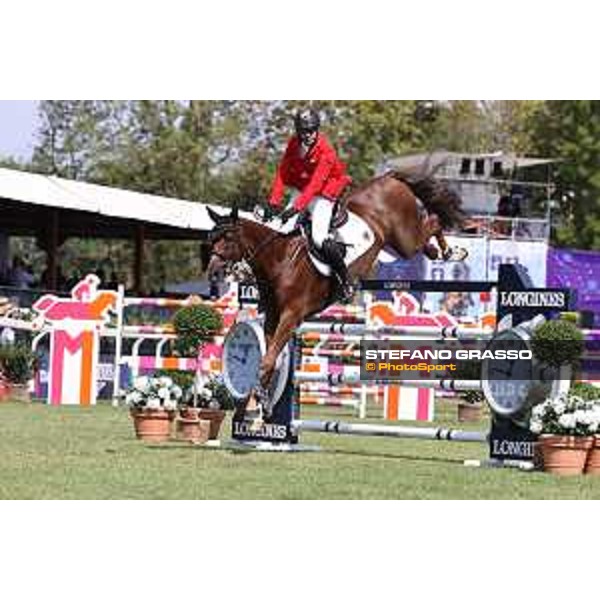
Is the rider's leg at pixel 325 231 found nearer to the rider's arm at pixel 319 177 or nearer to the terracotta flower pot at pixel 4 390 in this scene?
the rider's arm at pixel 319 177

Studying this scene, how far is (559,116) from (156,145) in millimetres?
14661

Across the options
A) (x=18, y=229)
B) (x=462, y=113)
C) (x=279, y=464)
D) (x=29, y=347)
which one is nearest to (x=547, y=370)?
(x=279, y=464)

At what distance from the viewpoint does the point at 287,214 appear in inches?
430

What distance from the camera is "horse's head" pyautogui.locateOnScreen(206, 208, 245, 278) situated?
416 inches

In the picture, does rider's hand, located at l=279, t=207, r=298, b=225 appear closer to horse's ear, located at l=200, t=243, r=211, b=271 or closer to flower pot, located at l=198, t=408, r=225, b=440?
horse's ear, located at l=200, t=243, r=211, b=271

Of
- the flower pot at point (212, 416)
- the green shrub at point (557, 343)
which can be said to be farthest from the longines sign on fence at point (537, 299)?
the flower pot at point (212, 416)

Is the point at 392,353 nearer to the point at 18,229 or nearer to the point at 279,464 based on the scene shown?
the point at 279,464

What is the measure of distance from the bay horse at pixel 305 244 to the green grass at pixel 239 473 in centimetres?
99

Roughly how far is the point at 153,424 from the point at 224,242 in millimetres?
2161

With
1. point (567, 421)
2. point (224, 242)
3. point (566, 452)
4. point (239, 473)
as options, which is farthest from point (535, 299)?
point (239, 473)

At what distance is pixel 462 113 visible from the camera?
5641cm

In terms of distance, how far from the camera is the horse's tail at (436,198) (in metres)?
11.6

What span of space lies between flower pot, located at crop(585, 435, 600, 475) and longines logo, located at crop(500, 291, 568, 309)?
98 cm

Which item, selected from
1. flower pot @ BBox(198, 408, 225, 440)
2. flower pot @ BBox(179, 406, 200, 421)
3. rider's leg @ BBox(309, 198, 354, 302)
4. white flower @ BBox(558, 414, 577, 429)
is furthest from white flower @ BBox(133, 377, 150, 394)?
white flower @ BBox(558, 414, 577, 429)
